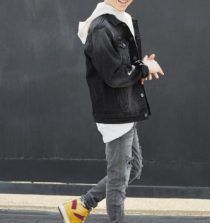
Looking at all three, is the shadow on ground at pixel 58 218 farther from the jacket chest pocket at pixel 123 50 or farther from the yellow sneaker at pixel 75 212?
the jacket chest pocket at pixel 123 50

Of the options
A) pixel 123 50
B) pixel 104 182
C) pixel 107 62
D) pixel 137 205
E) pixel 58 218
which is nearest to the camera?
pixel 107 62

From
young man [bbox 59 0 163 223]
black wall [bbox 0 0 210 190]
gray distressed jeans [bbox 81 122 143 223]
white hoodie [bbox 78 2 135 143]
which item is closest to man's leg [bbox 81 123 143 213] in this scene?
gray distressed jeans [bbox 81 122 143 223]

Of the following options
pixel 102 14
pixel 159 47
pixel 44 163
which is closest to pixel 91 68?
pixel 102 14

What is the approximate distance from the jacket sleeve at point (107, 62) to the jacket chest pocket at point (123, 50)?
34 mm

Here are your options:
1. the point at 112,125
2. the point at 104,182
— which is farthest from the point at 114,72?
the point at 104,182

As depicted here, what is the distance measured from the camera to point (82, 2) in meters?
4.57

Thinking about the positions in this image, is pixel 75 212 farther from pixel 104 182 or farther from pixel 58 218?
pixel 58 218

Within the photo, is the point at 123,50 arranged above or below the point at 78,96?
above

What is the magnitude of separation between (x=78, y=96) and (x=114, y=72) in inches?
59.0

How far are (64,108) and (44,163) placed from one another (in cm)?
49

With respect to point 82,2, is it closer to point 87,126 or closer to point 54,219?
point 87,126

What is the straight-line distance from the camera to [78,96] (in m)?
4.68

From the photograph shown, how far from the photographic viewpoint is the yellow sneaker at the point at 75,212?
3.69 m

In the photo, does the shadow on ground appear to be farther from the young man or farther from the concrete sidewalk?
the young man
